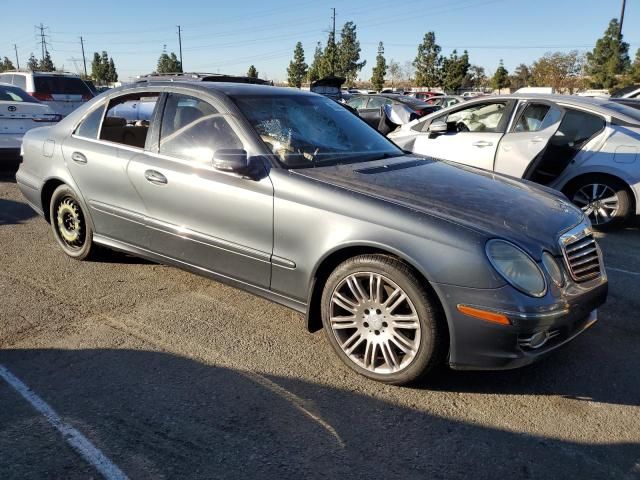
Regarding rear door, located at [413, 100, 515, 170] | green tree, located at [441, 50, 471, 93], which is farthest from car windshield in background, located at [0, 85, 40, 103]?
green tree, located at [441, 50, 471, 93]

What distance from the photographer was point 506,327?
2717 mm

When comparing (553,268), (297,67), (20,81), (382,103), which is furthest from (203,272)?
(297,67)

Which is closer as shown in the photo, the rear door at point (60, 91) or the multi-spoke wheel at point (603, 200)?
the multi-spoke wheel at point (603, 200)

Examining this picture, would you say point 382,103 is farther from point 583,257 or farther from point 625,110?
point 583,257

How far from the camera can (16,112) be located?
28.3 feet

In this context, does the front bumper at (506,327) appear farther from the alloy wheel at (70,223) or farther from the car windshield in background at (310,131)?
the alloy wheel at (70,223)

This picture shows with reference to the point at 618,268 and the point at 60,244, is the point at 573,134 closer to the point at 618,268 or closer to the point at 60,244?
the point at 618,268

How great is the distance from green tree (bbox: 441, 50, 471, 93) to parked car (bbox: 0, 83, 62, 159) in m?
50.4

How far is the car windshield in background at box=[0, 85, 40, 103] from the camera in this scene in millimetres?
9234

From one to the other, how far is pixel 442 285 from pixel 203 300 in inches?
81.0

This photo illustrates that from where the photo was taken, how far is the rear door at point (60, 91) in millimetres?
13062

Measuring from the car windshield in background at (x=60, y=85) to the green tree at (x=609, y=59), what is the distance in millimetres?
39182

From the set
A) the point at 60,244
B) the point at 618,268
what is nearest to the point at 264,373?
the point at 60,244

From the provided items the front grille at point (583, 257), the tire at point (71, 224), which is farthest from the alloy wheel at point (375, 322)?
the tire at point (71, 224)
